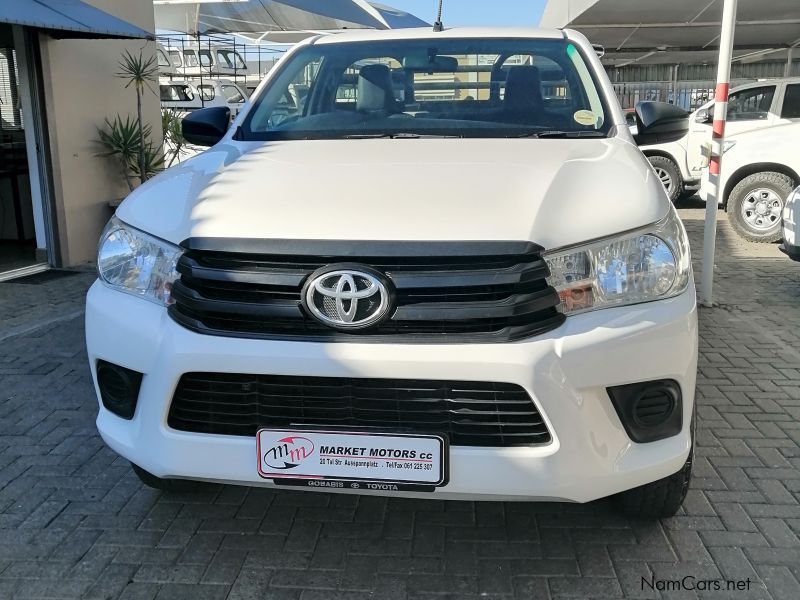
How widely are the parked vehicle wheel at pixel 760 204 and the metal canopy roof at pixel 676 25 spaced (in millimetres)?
6889

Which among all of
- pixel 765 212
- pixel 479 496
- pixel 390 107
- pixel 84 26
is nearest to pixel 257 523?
pixel 479 496

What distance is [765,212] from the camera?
9016 millimetres

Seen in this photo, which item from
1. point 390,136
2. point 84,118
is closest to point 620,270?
point 390,136

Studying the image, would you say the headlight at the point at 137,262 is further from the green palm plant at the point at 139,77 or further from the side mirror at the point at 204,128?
the green palm plant at the point at 139,77

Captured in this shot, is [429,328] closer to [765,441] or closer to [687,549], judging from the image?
[687,549]

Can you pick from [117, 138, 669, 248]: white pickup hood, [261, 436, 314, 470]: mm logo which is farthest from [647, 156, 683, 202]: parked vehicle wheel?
[261, 436, 314, 470]: mm logo

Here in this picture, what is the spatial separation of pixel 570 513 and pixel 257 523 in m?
1.20

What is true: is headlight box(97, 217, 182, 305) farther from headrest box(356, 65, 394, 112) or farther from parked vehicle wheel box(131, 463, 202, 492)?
headrest box(356, 65, 394, 112)

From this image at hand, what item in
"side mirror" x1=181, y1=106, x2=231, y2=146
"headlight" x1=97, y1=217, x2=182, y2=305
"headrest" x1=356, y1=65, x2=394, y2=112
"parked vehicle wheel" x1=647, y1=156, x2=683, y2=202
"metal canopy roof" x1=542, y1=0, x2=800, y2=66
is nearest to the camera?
"headlight" x1=97, y1=217, x2=182, y2=305

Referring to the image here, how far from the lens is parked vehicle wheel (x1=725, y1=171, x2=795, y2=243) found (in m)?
8.92

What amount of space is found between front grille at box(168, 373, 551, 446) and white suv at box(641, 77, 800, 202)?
7.35 metres

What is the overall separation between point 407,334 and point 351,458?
1.36ft

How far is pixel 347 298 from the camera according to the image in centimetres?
220

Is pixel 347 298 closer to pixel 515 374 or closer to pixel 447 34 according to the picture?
pixel 515 374
